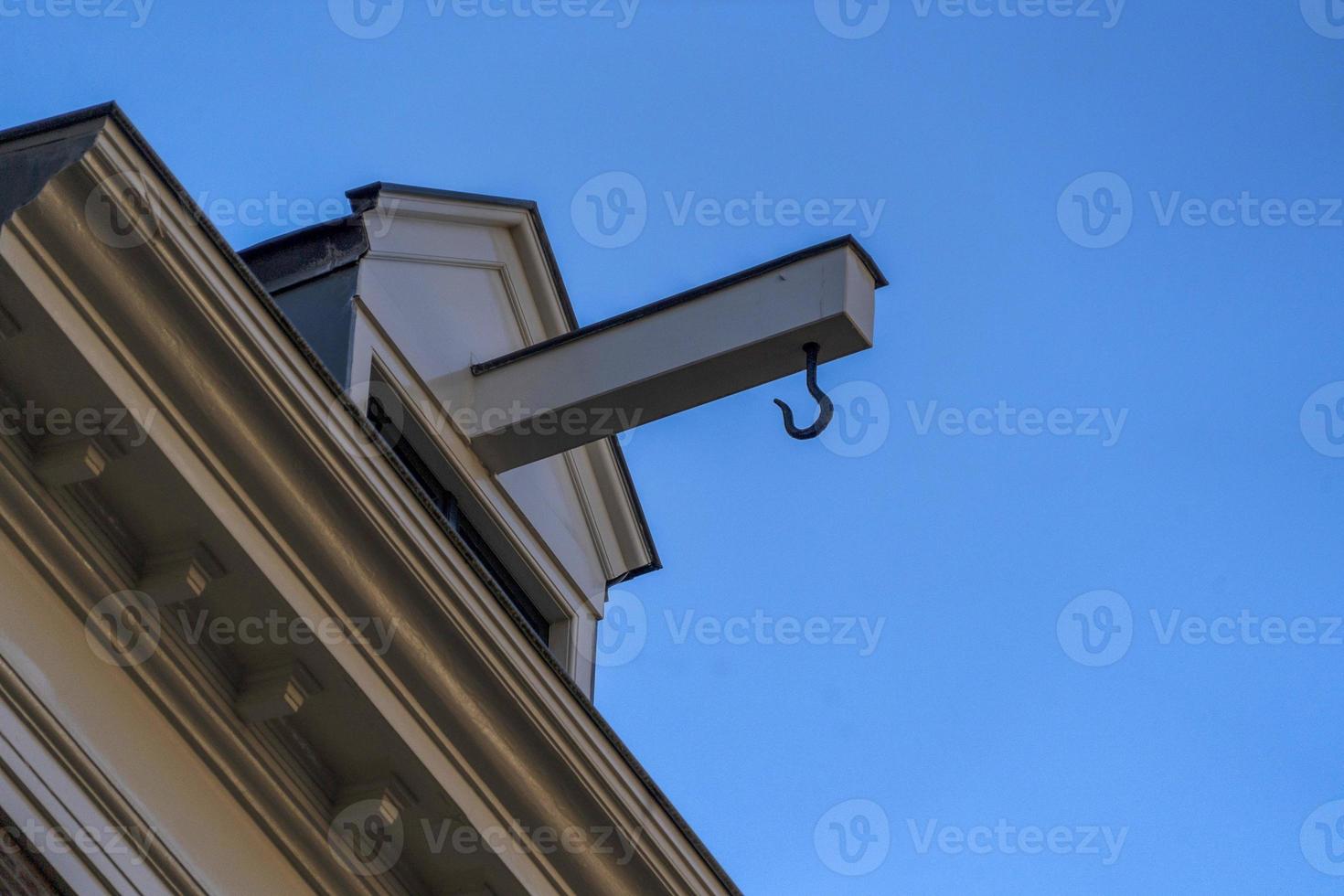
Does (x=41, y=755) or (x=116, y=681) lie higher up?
(x=116, y=681)

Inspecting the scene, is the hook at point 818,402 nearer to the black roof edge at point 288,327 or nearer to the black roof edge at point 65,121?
the black roof edge at point 288,327

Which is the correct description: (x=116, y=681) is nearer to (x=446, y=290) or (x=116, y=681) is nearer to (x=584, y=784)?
(x=584, y=784)

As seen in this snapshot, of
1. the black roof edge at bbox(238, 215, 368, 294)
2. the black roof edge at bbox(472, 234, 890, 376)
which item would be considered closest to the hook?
the black roof edge at bbox(472, 234, 890, 376)

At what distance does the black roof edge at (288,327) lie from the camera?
587 centimetres

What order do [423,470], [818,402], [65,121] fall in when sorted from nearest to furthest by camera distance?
[65,121]
[818,402]
[423,470]

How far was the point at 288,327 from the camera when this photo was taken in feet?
20.7

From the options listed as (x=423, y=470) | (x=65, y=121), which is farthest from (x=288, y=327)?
(x=423, y=470)

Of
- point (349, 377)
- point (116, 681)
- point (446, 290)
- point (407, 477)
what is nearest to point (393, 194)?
point (446, 290)

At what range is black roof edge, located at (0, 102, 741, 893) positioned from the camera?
19.2ft

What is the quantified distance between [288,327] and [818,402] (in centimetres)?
242

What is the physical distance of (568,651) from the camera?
9.81m

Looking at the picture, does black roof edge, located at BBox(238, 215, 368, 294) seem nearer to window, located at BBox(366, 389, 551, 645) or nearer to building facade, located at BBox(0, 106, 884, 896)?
window, located at BBox(366, 389, 551, 645)

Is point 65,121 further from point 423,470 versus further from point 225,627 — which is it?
point 423,470

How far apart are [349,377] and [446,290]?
4.67 ft
